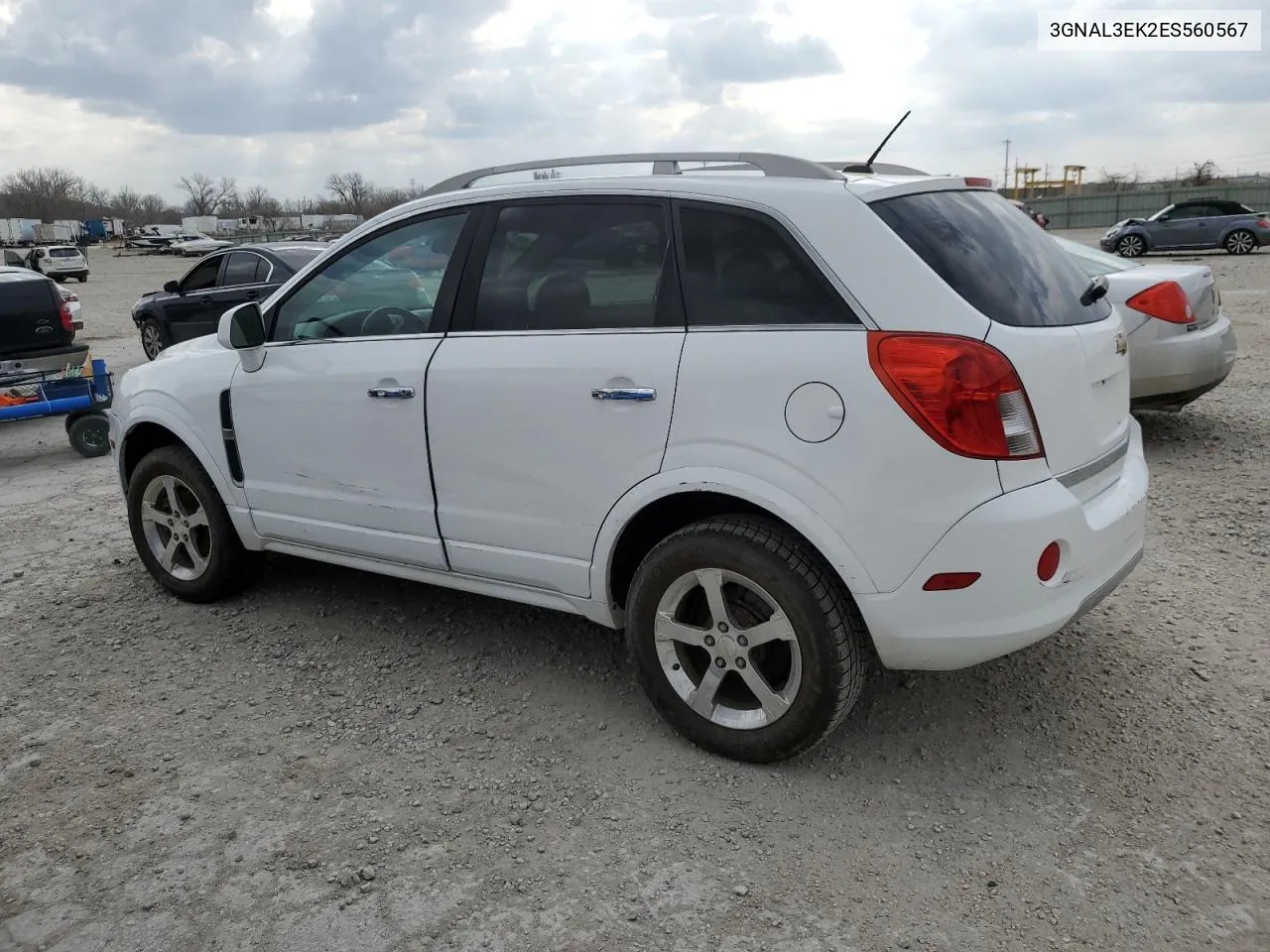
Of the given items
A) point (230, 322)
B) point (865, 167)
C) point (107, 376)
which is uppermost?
point (865, 167)

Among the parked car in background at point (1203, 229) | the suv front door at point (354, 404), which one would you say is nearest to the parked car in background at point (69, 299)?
the suv front door at point (354, 404)

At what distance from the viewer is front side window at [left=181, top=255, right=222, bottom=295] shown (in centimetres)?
1355

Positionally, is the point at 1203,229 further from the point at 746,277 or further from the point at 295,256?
the point at 746,277

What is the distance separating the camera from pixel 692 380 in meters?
3.05

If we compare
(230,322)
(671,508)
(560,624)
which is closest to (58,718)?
(230,322)

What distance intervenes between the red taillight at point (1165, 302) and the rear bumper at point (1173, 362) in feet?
0.29

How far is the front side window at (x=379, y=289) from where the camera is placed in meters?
3.79

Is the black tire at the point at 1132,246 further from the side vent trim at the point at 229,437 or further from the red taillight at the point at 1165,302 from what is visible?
the side vent trim at the point at 229,437

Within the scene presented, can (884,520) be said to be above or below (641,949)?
above

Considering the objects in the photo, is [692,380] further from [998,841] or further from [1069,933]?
[1069,933]

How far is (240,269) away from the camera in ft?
42.3

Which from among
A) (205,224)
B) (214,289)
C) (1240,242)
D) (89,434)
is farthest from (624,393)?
(205,224)

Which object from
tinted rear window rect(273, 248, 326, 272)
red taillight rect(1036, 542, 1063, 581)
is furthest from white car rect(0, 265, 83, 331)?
red taillight rect(1036, 542, 1063, 581)

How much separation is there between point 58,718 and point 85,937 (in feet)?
4.56
